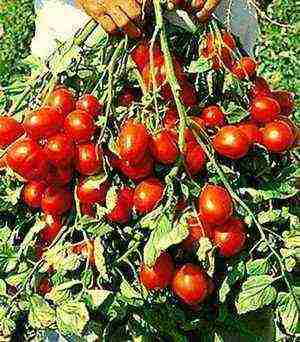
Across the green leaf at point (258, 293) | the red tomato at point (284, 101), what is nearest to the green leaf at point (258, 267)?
the green leaf at point (258, 293)

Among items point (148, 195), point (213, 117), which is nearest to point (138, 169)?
point (148, 195)

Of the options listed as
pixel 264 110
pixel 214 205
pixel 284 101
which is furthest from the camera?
pixel 284 101

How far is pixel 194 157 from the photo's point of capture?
38.6 inches

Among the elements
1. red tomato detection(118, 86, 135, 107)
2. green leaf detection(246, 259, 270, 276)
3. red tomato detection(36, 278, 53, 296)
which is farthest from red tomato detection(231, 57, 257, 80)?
red tomato detection(36, 278, 53, 296)

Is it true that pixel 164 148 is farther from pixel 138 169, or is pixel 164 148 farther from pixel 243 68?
pixel 243 68

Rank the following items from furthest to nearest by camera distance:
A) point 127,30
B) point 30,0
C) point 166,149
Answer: point 30,0 < point 127,30 < point 166,149

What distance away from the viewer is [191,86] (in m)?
1.10

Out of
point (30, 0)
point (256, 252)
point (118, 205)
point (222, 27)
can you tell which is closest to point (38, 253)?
point (118, 205)

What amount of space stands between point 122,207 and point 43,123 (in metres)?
0.13

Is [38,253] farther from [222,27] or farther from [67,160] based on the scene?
[222,27]

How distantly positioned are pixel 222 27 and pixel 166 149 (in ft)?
0.87

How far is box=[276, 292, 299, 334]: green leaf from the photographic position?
0.98 metres

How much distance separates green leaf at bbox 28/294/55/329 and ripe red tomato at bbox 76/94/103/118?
226 millimetres

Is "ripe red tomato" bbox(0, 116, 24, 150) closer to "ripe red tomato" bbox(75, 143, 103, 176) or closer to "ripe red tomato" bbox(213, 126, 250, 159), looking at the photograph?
"ripe red tomato" bbox(75, 143, 103, 176)
